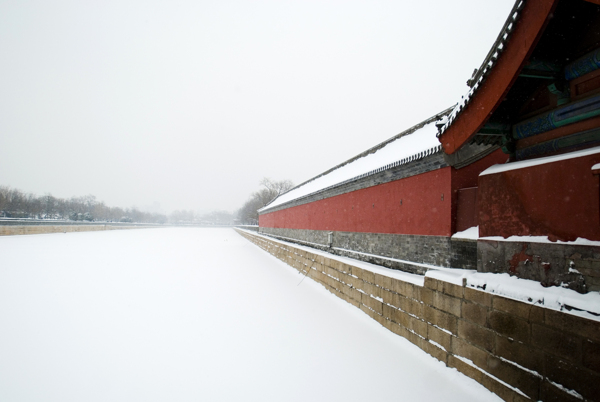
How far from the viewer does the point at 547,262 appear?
254 centimetres

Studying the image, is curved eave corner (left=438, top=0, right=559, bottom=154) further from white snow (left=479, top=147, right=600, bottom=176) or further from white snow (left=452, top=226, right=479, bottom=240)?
white snow (left=452, top=226, right=479, bottom=240)

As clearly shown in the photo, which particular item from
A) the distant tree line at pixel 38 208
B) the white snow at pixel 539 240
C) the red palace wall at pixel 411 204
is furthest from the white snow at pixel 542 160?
the distant tree line at pixel 38 208

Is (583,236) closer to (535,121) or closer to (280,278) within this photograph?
(535,121)

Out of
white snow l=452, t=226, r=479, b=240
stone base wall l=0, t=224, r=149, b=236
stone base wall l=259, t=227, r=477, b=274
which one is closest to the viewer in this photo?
white snow l=452, t=226, r=479, b=240

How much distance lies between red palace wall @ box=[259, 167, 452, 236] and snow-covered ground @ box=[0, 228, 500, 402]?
211 cm

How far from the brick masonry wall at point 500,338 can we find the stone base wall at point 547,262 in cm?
32

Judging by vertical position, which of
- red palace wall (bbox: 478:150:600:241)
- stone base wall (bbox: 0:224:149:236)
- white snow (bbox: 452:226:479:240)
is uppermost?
red palace wall (bbox: 478:150:600:241)

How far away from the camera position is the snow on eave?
7.89 feet

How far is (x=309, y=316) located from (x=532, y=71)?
4958mm

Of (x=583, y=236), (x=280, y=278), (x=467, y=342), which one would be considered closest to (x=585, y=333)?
(x=583, y=236)

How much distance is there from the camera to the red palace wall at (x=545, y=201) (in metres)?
2.28

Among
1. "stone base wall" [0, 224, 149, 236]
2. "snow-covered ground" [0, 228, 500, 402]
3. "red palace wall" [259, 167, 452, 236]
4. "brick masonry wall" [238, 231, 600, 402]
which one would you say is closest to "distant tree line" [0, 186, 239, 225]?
"stone base wall" [0, 224, 149, 236]

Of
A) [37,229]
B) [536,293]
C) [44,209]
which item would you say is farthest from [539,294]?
[44,209]

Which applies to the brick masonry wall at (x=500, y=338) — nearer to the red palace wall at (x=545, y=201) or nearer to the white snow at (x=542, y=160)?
the red palace wall at (x=545, y=201)
